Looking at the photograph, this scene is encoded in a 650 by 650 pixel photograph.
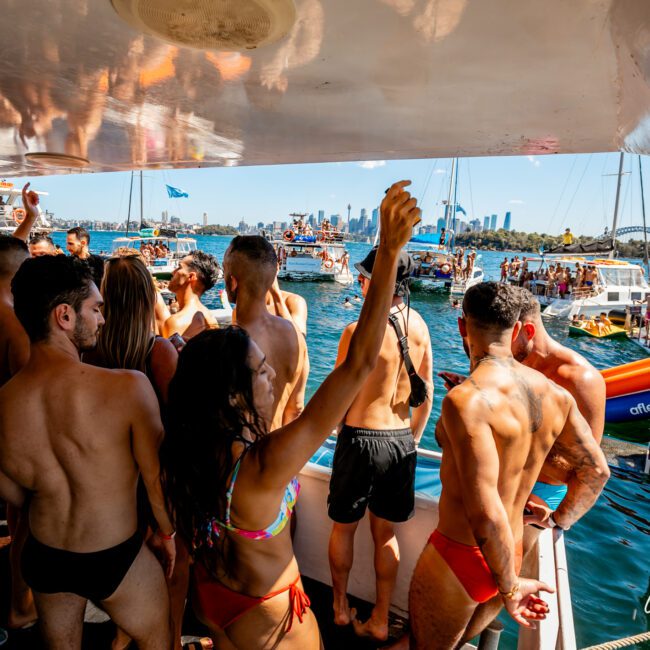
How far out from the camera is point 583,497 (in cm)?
218

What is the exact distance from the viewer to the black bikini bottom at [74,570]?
162 cm

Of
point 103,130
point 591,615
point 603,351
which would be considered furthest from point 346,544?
point 603,351

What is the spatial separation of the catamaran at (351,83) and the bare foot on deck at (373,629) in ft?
0.79

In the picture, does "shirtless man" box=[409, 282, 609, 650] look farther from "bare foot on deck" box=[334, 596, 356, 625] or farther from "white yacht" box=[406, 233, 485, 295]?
"white yacht" box=[406, 233, 485, 295]

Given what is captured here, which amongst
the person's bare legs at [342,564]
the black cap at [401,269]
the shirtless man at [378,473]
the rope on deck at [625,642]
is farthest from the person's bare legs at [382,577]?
the black cap at [401,269]

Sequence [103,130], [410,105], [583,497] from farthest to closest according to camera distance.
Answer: [103,130], [583,497], [410,105]

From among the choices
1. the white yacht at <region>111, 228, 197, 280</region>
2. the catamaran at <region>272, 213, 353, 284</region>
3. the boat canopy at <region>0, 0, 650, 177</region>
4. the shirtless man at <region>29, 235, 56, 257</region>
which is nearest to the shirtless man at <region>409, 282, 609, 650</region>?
the boat canopy at <region>0, 0, 650, 177</region>

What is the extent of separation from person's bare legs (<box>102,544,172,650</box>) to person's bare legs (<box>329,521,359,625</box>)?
1.06m

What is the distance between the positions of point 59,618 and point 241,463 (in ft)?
4.06

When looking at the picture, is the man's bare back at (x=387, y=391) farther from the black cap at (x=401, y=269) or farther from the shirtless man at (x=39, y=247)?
the shirtless man at (x=39, y=247)

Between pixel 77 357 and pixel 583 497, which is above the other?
→ pixel 77 357

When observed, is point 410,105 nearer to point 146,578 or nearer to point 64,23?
point 64,23

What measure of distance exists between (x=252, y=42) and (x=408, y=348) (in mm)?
1816

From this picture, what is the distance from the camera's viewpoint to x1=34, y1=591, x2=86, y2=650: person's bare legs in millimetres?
1760
